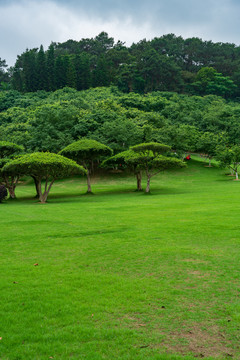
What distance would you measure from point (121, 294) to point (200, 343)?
82.5 inches

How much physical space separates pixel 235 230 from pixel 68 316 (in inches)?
346

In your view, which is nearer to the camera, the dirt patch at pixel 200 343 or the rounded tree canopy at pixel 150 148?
the dirt patch at pixel 200 343

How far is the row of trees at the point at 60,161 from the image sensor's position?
2841 centimetres

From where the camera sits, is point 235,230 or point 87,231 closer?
point 235,230

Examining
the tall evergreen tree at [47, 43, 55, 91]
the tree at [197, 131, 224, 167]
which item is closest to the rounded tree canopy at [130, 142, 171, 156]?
the tree at [197, 131, 224, 167]

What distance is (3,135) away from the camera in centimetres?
5556

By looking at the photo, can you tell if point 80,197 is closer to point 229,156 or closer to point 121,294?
point 229,156

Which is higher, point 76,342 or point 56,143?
point 56,143

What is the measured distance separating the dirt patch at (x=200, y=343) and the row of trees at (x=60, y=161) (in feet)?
79.0

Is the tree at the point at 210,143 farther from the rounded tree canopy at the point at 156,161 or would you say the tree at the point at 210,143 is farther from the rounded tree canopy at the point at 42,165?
the rounded tree canopy at the point at 42,165

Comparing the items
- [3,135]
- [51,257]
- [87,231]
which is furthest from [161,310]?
[3,135]

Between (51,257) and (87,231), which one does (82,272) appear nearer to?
(51,257)

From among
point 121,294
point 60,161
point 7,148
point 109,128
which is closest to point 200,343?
point 121,294

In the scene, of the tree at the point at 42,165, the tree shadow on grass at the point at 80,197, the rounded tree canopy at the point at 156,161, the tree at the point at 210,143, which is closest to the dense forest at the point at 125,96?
the tree at the point at 210,143
